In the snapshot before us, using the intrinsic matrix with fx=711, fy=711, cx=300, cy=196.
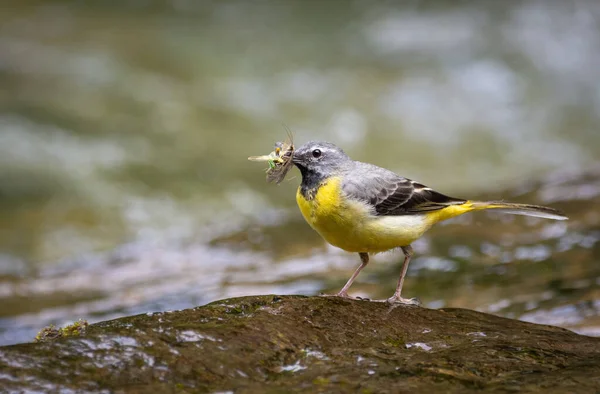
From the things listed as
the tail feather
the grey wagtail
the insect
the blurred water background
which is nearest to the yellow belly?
the grey wagtail

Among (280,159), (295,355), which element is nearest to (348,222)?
(280,159)

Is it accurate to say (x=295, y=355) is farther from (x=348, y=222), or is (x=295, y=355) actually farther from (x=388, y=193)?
(x=388, y=193)

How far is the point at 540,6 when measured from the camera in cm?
2412

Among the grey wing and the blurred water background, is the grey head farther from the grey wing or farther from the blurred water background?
the blurred water background

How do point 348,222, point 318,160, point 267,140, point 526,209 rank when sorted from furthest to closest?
point 267,140 → point 526,209 → point 318,160 → point 348,222

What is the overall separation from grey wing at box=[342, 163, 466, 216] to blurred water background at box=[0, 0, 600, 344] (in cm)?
162

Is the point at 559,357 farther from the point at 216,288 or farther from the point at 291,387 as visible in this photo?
the point at 216,288

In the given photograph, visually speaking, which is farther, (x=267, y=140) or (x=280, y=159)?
(x=267, y=140)

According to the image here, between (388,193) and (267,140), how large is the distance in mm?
12402

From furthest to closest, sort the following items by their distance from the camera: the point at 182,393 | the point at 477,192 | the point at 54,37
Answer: the point at 54,37
the point at 477,192
the point at 182,393

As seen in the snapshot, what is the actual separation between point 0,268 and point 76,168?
452 cm

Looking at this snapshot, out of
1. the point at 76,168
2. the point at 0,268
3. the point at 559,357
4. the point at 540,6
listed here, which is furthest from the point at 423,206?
the point at 540,6

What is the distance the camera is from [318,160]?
6055mm

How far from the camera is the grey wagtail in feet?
18.7
